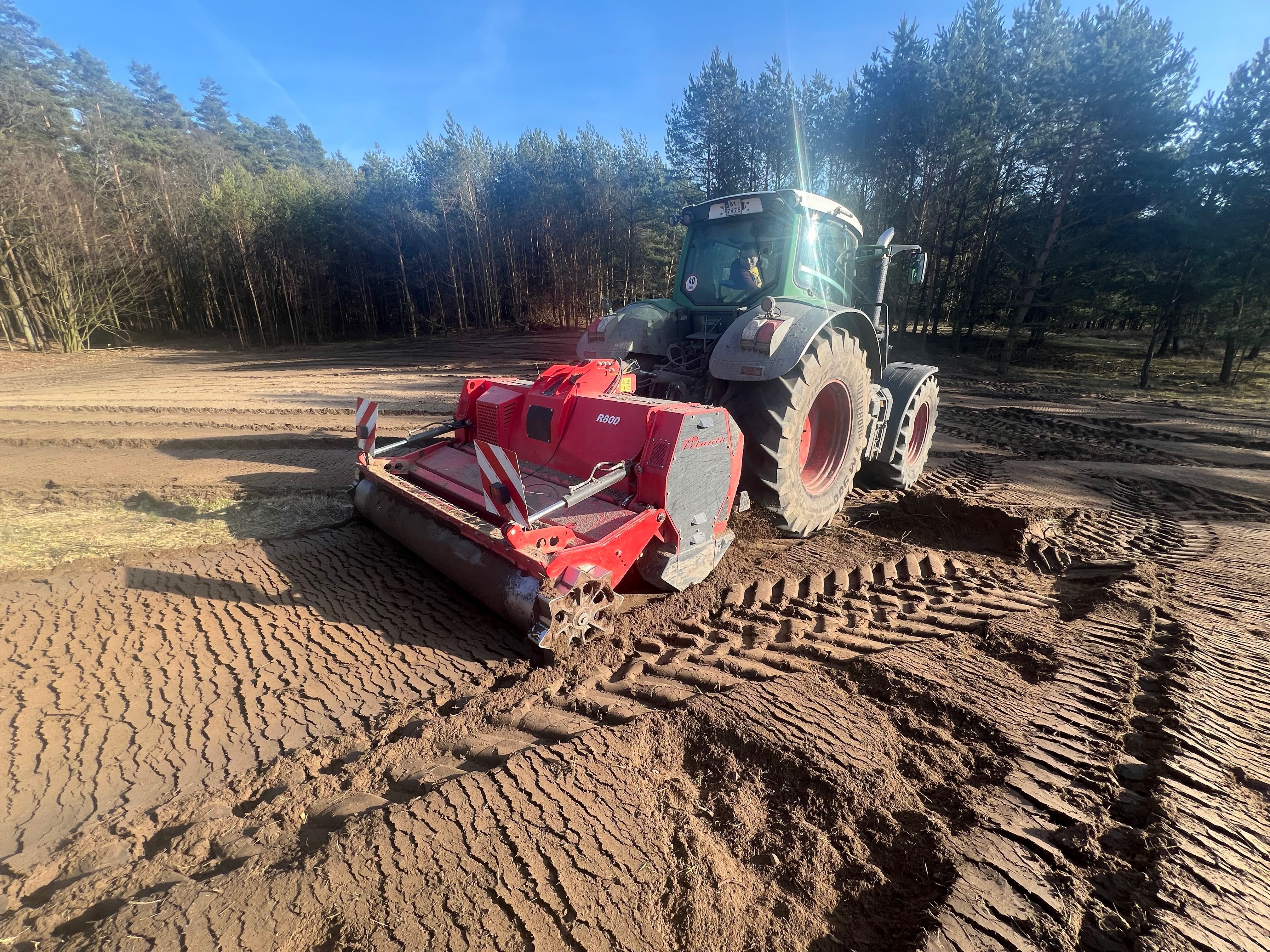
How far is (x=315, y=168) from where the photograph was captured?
5412 centimetres

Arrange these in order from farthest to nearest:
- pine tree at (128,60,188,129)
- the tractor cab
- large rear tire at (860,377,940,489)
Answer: pine tree at (128,60,188,129)
large rear tire at (860,377,940,489)
the tractor cab

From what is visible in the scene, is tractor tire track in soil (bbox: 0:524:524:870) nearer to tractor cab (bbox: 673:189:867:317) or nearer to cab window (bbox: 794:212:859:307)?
tractor cab (bbox: 673:189:867:317)

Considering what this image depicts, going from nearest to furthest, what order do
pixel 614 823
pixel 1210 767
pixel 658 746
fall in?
→ pixel 614 823 → pixel 1210 767 → pixel 658 746

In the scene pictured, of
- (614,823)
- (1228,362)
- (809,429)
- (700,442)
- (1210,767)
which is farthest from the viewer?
(1228,362)

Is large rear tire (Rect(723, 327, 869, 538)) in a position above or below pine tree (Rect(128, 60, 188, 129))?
below

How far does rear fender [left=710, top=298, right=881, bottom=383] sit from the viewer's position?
12.2 ft

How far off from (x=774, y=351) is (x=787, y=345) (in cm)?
14

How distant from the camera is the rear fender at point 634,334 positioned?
15.7ft

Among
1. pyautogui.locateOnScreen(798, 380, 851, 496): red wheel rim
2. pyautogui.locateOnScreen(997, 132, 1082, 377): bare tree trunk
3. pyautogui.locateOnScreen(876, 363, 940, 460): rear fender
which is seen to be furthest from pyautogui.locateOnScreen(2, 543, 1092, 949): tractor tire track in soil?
pyautogui.locateOnScreen(997, 132, 1082, 377): bare tree trunk

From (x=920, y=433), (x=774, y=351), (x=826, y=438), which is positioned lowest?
(x=920, y=433)

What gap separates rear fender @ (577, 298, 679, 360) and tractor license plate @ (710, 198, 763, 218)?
35.6 inches

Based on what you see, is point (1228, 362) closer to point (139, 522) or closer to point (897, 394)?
point (897, 394)

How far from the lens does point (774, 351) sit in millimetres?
3711

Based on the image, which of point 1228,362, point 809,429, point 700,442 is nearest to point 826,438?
point 809,429
